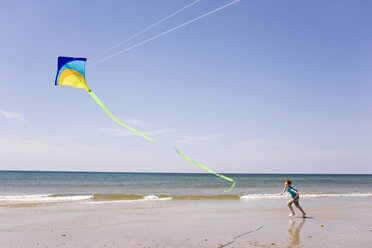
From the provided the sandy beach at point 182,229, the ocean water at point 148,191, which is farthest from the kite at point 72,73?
the ocean water at point 148,191

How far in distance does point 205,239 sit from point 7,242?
16.2 feet

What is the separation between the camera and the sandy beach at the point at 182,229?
295 inches

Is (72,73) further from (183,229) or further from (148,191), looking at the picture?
(148,191)

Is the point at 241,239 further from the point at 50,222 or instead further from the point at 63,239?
the point at 50,222

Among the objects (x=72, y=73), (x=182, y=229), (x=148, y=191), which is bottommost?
(x=182, y=229)

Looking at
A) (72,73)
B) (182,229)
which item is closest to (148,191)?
(182,229)

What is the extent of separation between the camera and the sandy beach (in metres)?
7.49

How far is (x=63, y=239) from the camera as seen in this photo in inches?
307

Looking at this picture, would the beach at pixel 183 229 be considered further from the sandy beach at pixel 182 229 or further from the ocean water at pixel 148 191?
the ocean water at pixel 148 191

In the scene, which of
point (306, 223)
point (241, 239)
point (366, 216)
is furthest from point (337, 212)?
point (241, 239)

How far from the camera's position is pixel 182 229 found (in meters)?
8.96

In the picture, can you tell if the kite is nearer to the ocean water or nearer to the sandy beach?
the sandy beach

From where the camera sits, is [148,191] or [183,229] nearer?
[183,229]

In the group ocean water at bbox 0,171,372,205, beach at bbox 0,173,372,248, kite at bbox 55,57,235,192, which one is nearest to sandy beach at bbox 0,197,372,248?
beach at bbox 0,173,372,248
